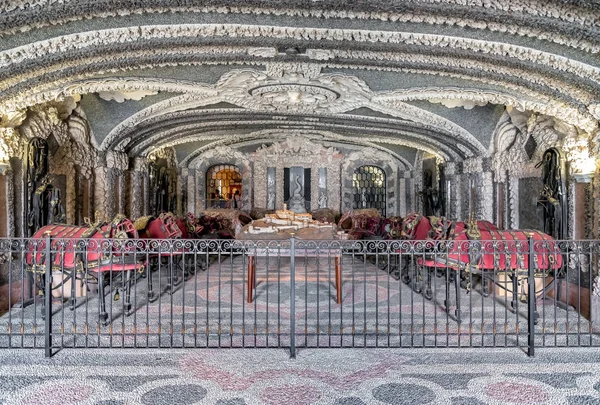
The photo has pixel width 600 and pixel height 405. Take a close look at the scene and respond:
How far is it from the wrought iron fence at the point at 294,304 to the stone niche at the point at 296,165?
7.35m

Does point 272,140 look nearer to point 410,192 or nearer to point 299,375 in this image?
point 410,192

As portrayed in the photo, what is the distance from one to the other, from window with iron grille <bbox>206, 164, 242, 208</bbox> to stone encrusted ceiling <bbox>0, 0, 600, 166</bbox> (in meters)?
7.07

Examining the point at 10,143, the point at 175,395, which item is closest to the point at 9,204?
the point at 10,143

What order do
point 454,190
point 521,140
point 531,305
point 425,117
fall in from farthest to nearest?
point 454,190
point 425,117
point 521,140
point 531,305

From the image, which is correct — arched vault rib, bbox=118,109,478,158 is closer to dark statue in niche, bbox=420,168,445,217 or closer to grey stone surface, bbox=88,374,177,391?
dark statue in niche, bbox=420,168,445,217

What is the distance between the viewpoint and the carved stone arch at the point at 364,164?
14641mm

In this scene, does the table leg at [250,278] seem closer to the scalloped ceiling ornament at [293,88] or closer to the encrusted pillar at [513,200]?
the scalloped ceiling ornament at [293,88]

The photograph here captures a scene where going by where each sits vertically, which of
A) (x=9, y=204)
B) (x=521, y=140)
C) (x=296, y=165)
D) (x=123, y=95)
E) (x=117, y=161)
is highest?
(x=123, y=95)

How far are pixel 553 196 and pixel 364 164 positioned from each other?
850 cm

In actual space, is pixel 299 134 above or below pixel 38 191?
above

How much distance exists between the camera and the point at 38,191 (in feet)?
20.5

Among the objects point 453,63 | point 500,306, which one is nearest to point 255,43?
point 453,63

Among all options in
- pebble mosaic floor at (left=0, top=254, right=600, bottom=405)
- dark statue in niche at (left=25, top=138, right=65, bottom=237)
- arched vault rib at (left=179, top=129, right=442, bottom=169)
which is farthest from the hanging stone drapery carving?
arched vault rib at (left=179, top=129, right=442, bottom=169)

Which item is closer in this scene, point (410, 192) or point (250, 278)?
point (250, 278)
